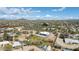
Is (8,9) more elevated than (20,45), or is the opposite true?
(8,9)

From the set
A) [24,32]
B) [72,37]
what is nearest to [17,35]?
[24,32]

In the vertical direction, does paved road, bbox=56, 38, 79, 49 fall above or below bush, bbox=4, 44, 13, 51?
above

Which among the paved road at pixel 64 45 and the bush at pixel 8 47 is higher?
the paved road at pixel 64 45

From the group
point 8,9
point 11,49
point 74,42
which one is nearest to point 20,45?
point 11,49
